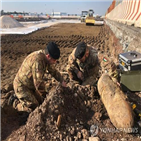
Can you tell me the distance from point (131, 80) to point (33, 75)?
6.91 ft

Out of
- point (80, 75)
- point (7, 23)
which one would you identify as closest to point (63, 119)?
point (80, 75)

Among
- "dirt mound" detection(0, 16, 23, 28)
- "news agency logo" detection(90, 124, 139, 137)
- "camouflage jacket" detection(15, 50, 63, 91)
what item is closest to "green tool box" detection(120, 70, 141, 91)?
"news agency logo" detection(90, 124, 139, 137)

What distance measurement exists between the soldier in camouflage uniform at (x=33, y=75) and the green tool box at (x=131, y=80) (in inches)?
53.2

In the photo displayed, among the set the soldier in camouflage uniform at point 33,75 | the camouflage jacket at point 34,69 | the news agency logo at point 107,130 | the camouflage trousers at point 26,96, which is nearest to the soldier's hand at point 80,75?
the soldier in camouflage uniform at point 33,75

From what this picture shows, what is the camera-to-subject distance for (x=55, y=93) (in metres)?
2.86

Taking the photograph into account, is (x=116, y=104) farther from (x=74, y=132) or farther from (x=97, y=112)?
(x=74, y=132)

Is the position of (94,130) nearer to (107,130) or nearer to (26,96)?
(107,130)

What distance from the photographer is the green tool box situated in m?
3.48

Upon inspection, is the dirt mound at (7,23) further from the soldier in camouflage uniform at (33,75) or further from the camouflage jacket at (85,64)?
the soldier in camouflage uniform at (33,75)

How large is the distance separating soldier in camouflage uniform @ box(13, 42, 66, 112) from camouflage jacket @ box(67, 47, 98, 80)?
0.75 m

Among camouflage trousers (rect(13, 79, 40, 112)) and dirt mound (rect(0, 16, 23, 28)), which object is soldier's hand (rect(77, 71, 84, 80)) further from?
dirt mound (rect(0, 16, 23, 28))

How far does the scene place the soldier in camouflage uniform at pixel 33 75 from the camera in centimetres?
290

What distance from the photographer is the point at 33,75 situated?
296 centimetres

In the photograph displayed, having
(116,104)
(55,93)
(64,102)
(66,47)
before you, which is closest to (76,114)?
(64,102)
